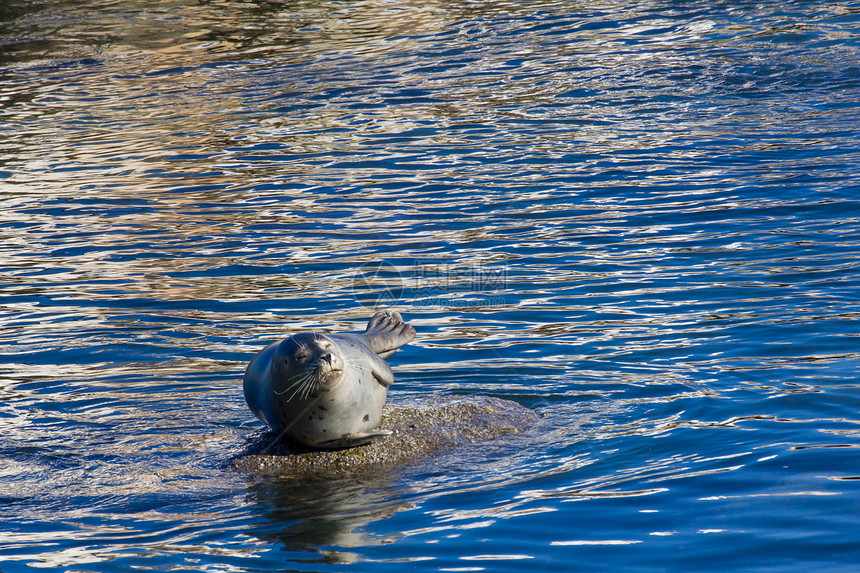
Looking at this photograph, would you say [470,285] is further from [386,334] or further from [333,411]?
[333,411]

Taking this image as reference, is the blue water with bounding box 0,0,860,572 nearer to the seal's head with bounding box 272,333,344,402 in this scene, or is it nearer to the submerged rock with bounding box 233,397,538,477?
the submerged rock with bounding box 233,397,538,477

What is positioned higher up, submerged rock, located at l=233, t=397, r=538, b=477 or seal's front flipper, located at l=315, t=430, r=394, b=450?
seal's front flipper, located at l=315, t=430, r=394, b=450

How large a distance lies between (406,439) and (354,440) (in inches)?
14.6

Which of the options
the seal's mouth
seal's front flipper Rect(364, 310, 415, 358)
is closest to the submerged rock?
seal's front flipper Rect(364, 310, 415, 358)

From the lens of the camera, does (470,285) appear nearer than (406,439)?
No

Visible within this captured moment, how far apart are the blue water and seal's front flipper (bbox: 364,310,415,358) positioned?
77 cm

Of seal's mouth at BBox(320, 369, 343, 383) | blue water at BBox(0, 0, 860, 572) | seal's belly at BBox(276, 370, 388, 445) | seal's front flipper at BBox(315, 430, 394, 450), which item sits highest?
seal's mouth at BBox(320, 369, 343, 383)

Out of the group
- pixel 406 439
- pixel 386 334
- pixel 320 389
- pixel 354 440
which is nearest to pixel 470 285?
pixel 386 334

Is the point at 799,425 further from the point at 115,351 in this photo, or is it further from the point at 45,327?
the point at 45,327

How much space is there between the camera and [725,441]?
530 centimetres

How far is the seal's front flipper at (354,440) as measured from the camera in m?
5.27

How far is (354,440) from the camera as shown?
207 inches

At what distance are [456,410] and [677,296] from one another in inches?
109

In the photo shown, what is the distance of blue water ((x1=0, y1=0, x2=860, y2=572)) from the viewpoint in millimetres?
4543
